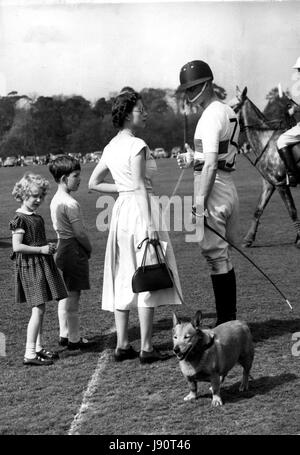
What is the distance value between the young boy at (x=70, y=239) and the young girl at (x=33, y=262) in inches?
12.0

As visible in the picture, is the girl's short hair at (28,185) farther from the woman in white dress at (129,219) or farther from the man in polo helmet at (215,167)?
the man in polo helmet at (215,167)

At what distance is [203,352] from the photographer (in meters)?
4.88

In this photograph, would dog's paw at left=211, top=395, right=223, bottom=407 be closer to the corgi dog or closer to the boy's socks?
the corgi dog

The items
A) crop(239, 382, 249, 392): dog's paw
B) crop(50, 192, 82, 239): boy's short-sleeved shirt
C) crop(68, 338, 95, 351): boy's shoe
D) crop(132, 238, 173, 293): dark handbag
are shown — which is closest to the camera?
crop(239, 382, 249, 392): dog's paw

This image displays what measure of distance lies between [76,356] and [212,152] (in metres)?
2.13

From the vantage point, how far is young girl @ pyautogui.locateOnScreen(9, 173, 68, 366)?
19.5ft

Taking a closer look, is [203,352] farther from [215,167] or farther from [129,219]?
[215,167]

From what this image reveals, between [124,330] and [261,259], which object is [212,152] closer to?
[124,330]

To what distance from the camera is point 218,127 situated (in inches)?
239

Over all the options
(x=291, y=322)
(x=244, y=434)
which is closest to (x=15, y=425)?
(x=244, y=434)

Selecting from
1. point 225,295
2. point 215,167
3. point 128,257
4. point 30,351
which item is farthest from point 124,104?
point 30,351

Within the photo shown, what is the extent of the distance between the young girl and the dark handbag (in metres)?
0.73

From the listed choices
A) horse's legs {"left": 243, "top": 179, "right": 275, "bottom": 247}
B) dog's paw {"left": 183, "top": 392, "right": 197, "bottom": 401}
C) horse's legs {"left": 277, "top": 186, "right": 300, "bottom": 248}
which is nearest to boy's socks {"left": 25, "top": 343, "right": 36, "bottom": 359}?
dog's paw {"left": 183, "top": 392, "right": 197, "bottom": 401}

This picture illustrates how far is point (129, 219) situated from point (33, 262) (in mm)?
876
